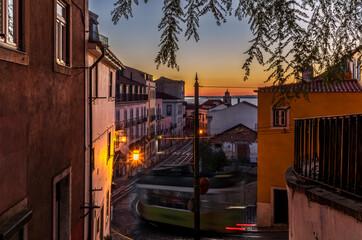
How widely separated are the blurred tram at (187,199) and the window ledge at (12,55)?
13722mm

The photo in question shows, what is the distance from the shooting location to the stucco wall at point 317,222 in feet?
11.0

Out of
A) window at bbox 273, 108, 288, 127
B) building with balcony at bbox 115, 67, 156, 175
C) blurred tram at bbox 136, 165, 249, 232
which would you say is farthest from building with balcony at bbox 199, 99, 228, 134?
blurred tram at bbox 136, 165, 249, 232

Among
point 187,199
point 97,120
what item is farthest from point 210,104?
point 97,120

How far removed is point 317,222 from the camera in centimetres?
414

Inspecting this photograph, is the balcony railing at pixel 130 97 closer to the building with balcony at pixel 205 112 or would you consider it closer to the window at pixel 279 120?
the building with balcony at pixel 205 112

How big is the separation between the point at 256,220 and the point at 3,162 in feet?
60.7

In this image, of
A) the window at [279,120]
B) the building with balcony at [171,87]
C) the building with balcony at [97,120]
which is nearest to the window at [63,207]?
the building with balcony at [97,120]

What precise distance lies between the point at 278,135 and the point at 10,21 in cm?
1719

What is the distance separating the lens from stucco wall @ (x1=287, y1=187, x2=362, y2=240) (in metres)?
3.35

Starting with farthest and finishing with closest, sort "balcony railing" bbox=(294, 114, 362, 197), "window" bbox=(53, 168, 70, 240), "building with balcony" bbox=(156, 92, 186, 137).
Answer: "building with balcony" bbox=(156, 92, 186, 137) → "window" bbox=(53, 168, 70, 240) → "balcony railing" bbox=(294, 114, 362, 197)

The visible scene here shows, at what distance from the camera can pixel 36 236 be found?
Result: 5543 mm

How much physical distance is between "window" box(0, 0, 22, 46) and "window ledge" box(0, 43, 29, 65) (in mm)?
101

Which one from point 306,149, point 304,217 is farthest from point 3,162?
point 306,149

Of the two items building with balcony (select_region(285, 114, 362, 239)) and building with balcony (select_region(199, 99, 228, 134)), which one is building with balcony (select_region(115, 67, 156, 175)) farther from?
building with balcony (select_region(285, 114, 362, 239))
